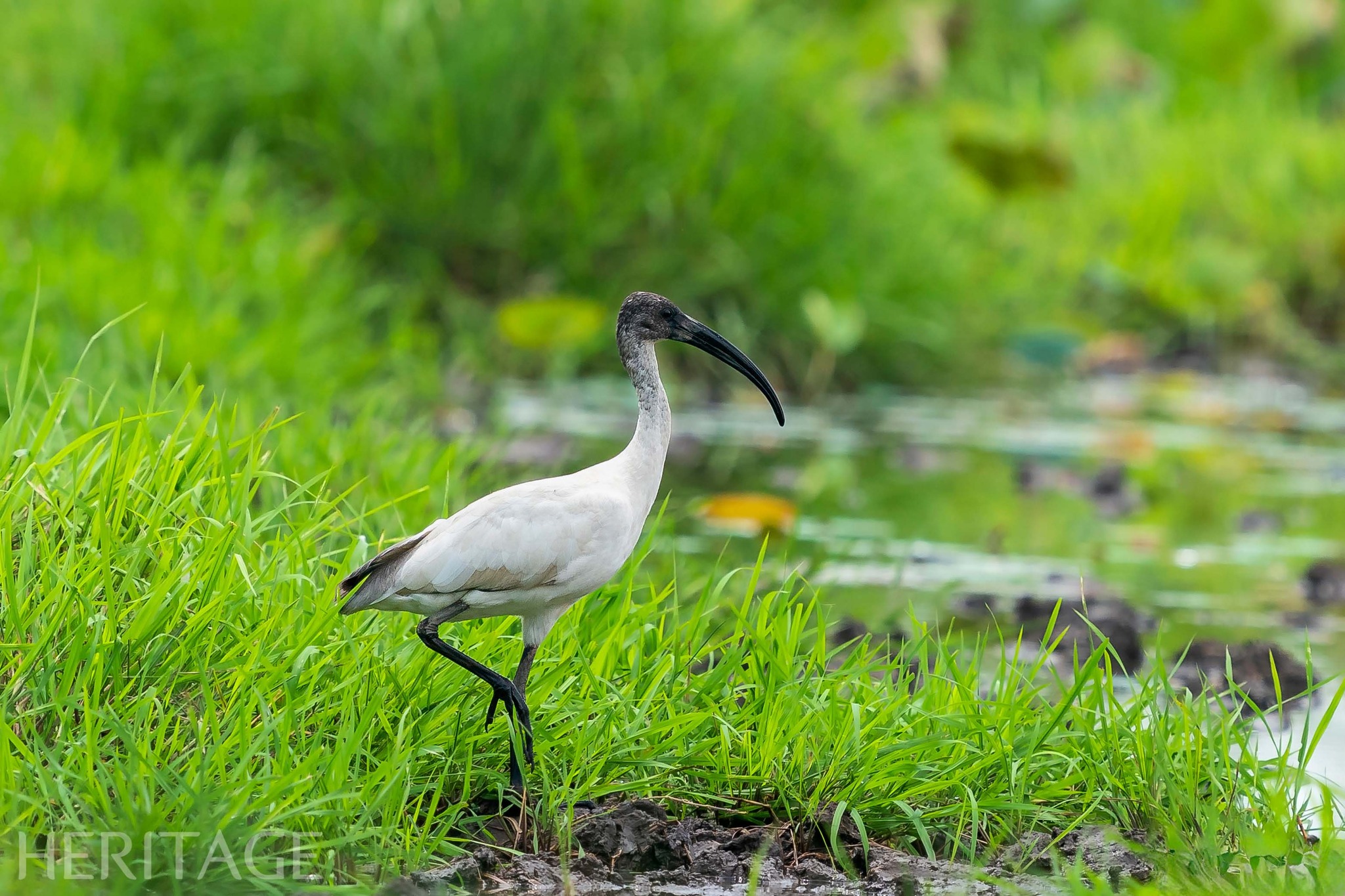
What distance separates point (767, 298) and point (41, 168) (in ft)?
11.5

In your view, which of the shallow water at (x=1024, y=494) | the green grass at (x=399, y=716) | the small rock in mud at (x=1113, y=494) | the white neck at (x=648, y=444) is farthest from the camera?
the small rock in mud at (x=1113, y=494)

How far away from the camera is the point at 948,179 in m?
11.8

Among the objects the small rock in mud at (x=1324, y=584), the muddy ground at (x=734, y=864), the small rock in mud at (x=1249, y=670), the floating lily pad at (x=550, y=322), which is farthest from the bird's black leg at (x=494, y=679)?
the floating lily pad at (x=550, y=322)

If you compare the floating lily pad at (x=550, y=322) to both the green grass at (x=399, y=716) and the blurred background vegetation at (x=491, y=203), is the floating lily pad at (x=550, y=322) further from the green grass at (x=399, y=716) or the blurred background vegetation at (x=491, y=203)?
the green grass at (x=399, y=716)

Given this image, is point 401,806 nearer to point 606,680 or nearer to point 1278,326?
point 606,680

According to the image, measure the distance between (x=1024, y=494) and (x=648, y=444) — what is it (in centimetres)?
450

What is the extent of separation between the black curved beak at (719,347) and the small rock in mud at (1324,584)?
2.88 meters

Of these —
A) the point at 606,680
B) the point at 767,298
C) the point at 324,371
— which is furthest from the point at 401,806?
the point at 767,298

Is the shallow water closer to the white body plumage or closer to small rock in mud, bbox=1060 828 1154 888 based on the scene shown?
small rock in mud, bbox=1060 828 1154 888

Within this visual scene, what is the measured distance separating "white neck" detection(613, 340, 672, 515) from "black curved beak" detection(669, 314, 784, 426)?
0.14m

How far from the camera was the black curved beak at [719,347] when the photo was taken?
3.77 m

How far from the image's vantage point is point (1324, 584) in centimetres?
616

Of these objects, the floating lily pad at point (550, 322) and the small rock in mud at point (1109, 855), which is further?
the floating lily pad at point (550, 322)

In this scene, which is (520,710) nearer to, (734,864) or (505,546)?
(505,546)
